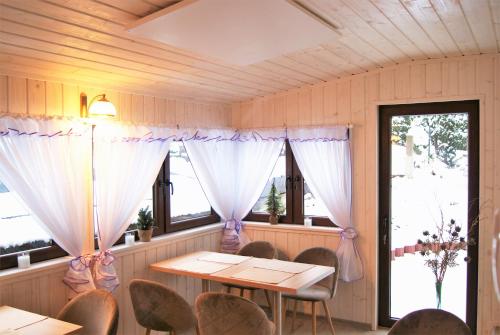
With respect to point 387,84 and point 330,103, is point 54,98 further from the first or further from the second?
point 387,84

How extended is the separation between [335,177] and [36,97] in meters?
2.58

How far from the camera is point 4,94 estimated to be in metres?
2.74

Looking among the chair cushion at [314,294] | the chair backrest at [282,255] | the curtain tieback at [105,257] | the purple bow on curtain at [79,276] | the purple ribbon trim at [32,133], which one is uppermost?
the purple ribbon trim at [32,133]

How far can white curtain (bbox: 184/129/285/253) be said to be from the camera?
4.41m

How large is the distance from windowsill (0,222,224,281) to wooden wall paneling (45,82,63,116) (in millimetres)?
1004

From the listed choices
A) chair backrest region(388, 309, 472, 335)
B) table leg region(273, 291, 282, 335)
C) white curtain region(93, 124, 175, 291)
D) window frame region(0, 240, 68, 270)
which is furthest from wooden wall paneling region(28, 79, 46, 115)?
chair backrest region(388, 309, 472, 335)

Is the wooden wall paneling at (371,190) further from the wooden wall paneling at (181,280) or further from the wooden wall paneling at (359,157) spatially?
the wooden wall paneling at (181,280)

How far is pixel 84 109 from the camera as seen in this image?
3.19 meters

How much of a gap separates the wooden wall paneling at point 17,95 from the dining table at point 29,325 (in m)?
1.20

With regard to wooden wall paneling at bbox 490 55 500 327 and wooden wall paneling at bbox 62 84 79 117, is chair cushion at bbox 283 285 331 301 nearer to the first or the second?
wooden wall paneling at bbox 490 55 500 327

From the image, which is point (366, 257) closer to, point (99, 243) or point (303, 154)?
point (303, 154)

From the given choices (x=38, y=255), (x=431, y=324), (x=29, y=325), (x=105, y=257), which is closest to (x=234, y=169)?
(x=105, y=257)

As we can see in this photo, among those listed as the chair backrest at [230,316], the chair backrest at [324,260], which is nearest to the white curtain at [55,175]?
the chair backrest at [230,316]

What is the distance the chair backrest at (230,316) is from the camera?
105 inches
